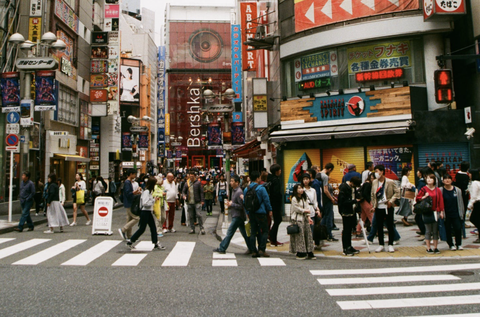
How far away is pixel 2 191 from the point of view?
20516mm

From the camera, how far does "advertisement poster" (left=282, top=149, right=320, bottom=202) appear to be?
17812mm

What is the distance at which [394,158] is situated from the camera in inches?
639

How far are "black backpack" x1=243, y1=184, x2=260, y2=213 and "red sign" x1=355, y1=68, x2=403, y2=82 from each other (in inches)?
380

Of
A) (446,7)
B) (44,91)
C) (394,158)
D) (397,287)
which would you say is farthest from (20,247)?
(446,7)

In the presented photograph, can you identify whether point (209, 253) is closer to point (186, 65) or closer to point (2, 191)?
point (2, 191)

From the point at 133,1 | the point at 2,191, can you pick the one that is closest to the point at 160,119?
the point at 2,191

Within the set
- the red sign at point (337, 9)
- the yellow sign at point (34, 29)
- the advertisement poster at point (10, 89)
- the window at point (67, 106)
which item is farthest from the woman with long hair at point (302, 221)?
the window at point (67, 106)

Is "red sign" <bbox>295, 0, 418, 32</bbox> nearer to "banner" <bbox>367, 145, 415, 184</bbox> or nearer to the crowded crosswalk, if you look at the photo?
"banner" <bbox>367, 145, 415, 184</bbox>

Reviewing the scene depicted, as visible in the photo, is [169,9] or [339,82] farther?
[169,9]

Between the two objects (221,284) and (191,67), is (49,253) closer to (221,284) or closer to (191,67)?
(221,284)

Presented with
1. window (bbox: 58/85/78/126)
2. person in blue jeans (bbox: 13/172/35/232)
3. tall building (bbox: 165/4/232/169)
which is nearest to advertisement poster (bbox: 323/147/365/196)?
person in blue jeans (bbox: 13/172/35/232)

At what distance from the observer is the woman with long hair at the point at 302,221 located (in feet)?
30.6

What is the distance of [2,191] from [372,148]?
17.1 meters

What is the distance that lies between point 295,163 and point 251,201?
353 inches
